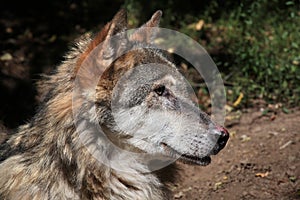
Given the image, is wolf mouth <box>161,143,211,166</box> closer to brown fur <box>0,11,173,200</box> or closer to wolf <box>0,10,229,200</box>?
wolf <box>0,10,229,200</box>

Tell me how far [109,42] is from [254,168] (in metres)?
2.81

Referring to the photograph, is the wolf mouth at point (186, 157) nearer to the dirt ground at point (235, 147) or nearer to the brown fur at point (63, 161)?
the brown fur at point (63, 161)

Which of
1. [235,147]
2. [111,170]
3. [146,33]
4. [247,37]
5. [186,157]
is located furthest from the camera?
[247,37]

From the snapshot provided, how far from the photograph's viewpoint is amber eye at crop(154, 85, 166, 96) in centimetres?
A: 421

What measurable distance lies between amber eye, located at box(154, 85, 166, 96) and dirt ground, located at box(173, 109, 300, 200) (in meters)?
1.20

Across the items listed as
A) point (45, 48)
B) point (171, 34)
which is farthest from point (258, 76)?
point (45, 48)

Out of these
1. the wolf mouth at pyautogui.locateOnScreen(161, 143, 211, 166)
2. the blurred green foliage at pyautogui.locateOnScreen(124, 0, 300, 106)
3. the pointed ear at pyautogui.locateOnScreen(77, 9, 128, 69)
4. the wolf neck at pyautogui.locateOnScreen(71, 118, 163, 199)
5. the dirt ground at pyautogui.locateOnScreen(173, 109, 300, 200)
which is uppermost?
the pointed ear at pyautogui.locateOnScreen(77, 9, 128, 69)

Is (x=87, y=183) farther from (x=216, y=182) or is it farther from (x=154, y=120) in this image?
(x=216, y=182)

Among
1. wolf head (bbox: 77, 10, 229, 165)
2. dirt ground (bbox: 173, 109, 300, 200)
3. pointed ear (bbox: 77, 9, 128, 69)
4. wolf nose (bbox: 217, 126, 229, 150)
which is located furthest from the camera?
dirt ground (bbox: 173, 109, 300, 200)

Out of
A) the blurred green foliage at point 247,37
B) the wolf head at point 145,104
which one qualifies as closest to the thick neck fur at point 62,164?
the wolf head at point 145,104

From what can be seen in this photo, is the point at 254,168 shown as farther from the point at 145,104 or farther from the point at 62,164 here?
the point at 62,164

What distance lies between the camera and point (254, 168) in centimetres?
591

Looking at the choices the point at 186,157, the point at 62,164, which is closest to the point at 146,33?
the point at 186,157

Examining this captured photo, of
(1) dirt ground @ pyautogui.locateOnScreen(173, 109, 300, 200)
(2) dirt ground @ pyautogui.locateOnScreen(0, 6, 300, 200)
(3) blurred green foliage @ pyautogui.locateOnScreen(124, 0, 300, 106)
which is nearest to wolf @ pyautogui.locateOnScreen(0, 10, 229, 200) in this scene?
(2) dirt ground @ pyautogui.locateOnScreen(0, 6, 300, 200)
